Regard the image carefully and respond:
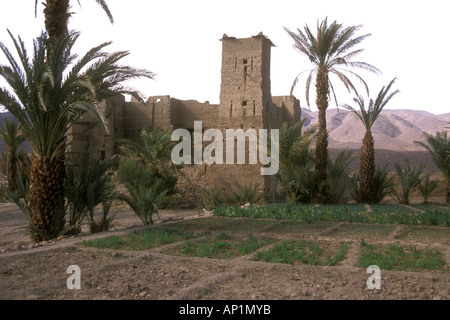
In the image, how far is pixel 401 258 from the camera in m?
6.30

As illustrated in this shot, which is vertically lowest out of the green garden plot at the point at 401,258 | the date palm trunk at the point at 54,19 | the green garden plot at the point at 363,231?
the green garden plot at the point at 363,231

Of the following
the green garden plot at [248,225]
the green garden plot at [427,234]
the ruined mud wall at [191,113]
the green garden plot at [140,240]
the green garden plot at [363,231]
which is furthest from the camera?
the ruined mud wall at [191,113]

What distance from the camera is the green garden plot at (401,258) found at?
225 inches

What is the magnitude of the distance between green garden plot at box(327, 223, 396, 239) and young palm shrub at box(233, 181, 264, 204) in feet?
18.2

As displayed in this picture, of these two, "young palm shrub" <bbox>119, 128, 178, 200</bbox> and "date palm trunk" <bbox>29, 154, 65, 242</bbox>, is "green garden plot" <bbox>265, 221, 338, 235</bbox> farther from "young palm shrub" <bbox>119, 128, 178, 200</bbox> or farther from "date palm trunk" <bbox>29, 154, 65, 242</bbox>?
"young palm shrub" <bbox>119, 128, 178, 200</bbox>

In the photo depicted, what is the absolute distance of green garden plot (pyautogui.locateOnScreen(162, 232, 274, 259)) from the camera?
664 centimetres

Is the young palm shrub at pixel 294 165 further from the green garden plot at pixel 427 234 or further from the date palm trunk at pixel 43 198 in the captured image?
the date palm trunk at pixel 43 198

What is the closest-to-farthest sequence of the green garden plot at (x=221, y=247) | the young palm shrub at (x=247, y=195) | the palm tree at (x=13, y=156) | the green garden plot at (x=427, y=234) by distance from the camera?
the green garden plot at (x=221, y=247), the green garden plot at (x=427, y=234), the young palm shrub at (x=247, y=195), the palm tree at (x=13, y=156)

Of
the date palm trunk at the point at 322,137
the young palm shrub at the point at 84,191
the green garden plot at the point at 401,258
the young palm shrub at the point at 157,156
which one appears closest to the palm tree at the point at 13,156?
the young palm shrub at the point at 157,156

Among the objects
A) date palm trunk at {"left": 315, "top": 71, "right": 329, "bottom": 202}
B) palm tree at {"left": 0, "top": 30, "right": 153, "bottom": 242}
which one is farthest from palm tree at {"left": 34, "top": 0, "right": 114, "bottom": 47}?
date palm trunk at {"left": 315, "top": 71, "right": 329, "bottom": 202}

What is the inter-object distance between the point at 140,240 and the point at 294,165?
8.54 meters

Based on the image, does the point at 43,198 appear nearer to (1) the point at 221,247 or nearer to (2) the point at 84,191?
(2) the point at 84,191

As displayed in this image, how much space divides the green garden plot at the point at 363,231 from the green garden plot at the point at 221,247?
65.4 inches
